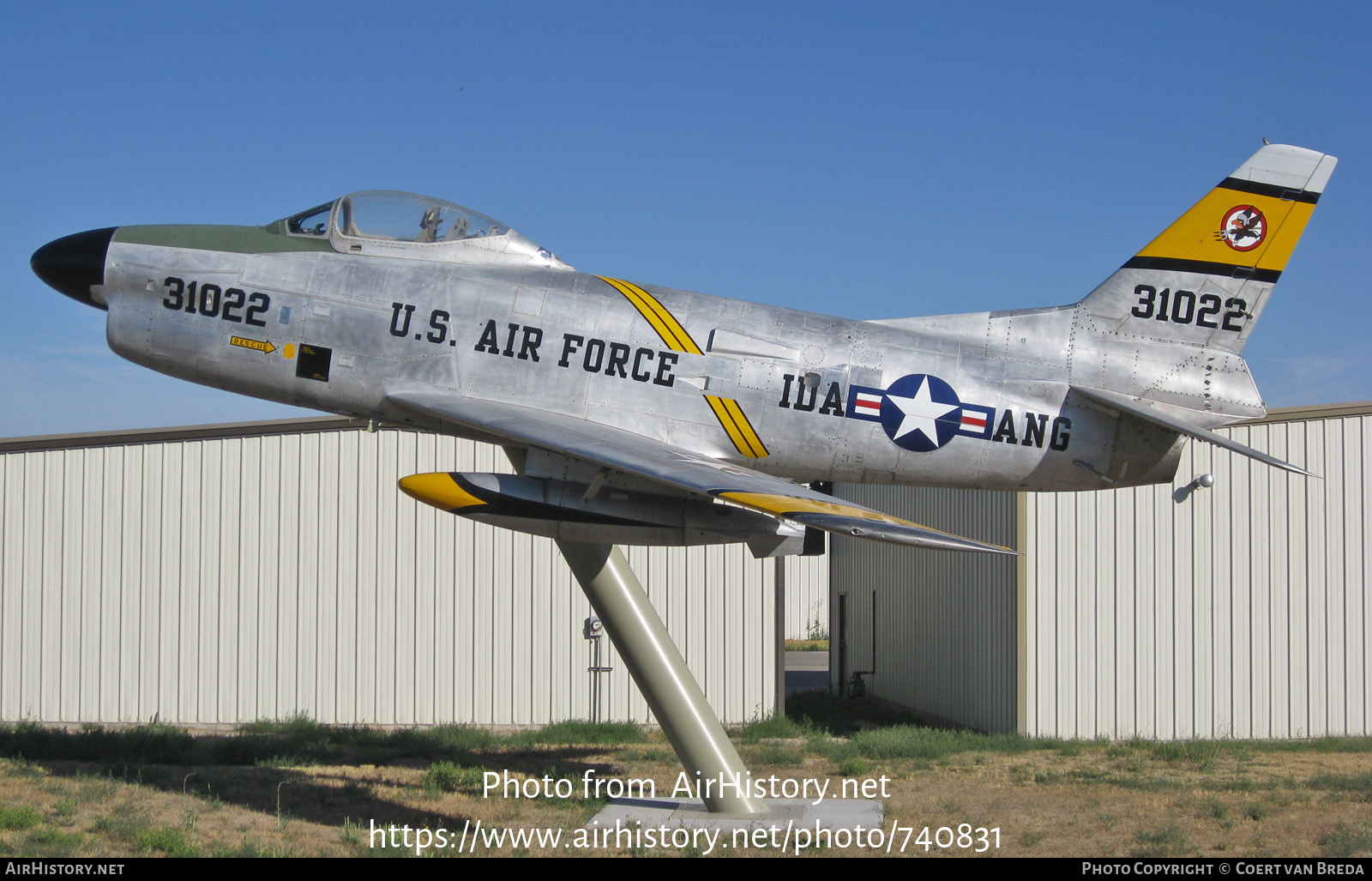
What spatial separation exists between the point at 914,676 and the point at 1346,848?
467 inches

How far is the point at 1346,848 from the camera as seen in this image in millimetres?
9875

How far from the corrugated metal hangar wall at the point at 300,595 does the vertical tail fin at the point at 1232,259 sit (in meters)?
9.54

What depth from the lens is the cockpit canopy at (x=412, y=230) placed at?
10.2 meters

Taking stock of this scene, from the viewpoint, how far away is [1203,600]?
17.2m

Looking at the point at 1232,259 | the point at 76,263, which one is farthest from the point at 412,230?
the point at 1232,259

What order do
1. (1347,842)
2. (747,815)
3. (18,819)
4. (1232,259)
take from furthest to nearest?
1. (747,815)
2. (18,819)
3. (1232,259)
4. (1347,842)

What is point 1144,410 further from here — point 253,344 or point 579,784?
point 253,344

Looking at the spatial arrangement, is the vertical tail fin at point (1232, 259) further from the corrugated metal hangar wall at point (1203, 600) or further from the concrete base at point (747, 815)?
the corrugated metal hangar wall at point (1203, 600)

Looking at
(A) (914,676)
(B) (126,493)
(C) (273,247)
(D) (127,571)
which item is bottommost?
(A) (914,676)

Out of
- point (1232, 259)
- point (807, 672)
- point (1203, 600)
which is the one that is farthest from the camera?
point (807, 672)

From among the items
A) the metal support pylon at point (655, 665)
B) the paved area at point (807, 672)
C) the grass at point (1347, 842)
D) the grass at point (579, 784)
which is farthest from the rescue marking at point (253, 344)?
the paved area at point (807, 672)

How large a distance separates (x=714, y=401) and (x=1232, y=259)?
5019mm
